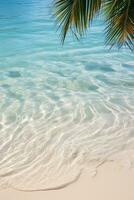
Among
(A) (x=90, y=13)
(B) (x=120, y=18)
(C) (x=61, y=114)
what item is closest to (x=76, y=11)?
(A) (x=90, y=13)

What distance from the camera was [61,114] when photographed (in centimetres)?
605

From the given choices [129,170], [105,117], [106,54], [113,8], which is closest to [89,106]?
[105,117]

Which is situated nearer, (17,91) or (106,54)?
(17,91)

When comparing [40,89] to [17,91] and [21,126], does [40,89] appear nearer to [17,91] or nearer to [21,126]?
[17,91]

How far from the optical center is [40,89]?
741cm

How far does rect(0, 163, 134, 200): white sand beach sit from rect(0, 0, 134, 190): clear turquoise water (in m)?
0.14

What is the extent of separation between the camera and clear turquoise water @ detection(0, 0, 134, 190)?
4.47 m

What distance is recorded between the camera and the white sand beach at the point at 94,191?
3.76m

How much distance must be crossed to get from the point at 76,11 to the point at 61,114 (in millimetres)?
3257

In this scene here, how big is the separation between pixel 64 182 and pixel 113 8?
6.58ft

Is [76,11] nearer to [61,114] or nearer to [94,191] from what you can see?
[94,191]

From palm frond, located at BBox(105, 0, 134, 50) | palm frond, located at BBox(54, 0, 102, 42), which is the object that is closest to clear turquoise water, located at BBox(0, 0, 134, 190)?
palm frond, located at BBox(54, 0, 102, 42)

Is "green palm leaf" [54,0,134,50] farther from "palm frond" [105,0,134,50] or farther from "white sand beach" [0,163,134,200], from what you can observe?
"white sand beach" [0,163,134,200]

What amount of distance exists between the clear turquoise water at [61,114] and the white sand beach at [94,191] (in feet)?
0.46
